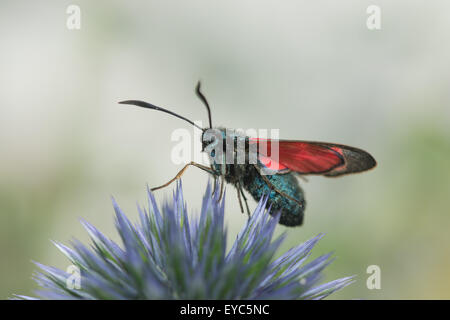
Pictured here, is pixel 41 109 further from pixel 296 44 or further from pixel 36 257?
pixel 296 44

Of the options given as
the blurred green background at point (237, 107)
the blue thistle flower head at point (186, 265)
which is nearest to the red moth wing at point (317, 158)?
the blue thistle flower head at point (186, 265)

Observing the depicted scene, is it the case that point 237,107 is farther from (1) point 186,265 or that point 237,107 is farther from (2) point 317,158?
(1) point 186,265

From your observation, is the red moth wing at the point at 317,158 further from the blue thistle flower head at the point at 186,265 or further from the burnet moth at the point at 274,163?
the blue thistle flower head at the point at 186,265

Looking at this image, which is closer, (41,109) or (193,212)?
(193,212)

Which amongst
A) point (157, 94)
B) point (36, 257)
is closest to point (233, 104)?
point (157, 94)

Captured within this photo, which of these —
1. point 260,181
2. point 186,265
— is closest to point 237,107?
point 260,181

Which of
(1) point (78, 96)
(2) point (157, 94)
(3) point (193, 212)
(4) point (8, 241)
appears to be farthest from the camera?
(2) point (157, 94)
